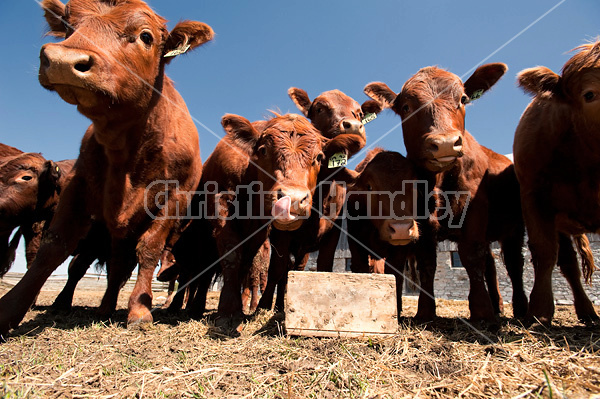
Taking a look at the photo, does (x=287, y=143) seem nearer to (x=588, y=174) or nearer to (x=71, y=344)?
(x=71, y=344)

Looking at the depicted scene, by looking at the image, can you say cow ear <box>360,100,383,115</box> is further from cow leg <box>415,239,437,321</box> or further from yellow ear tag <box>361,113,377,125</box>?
cow leg <box>415,239,437,321</box>

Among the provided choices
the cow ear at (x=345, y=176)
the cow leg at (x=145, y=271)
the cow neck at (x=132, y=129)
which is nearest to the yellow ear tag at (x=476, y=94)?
the cow ear at (x=345, y=176)

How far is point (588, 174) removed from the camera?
3693 mm

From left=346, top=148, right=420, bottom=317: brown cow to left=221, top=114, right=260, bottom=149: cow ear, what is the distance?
147 centimetres

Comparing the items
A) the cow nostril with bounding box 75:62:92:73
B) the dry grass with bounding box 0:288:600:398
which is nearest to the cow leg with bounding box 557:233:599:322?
the dry grass with bounding box 0:288:600:398

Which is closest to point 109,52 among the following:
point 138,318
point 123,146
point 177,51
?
point 177,51

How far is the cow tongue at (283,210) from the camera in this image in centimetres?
304

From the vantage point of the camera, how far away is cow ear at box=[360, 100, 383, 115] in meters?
6.45

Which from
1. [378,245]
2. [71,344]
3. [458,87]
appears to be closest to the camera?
[71,344]

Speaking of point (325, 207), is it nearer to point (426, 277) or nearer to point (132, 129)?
point (426, 277)

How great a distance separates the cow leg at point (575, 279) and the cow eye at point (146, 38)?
210 inches

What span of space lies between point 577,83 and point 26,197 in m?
6.86

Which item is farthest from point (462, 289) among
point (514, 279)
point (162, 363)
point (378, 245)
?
point (162, 363)

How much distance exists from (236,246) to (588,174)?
3.52 m
